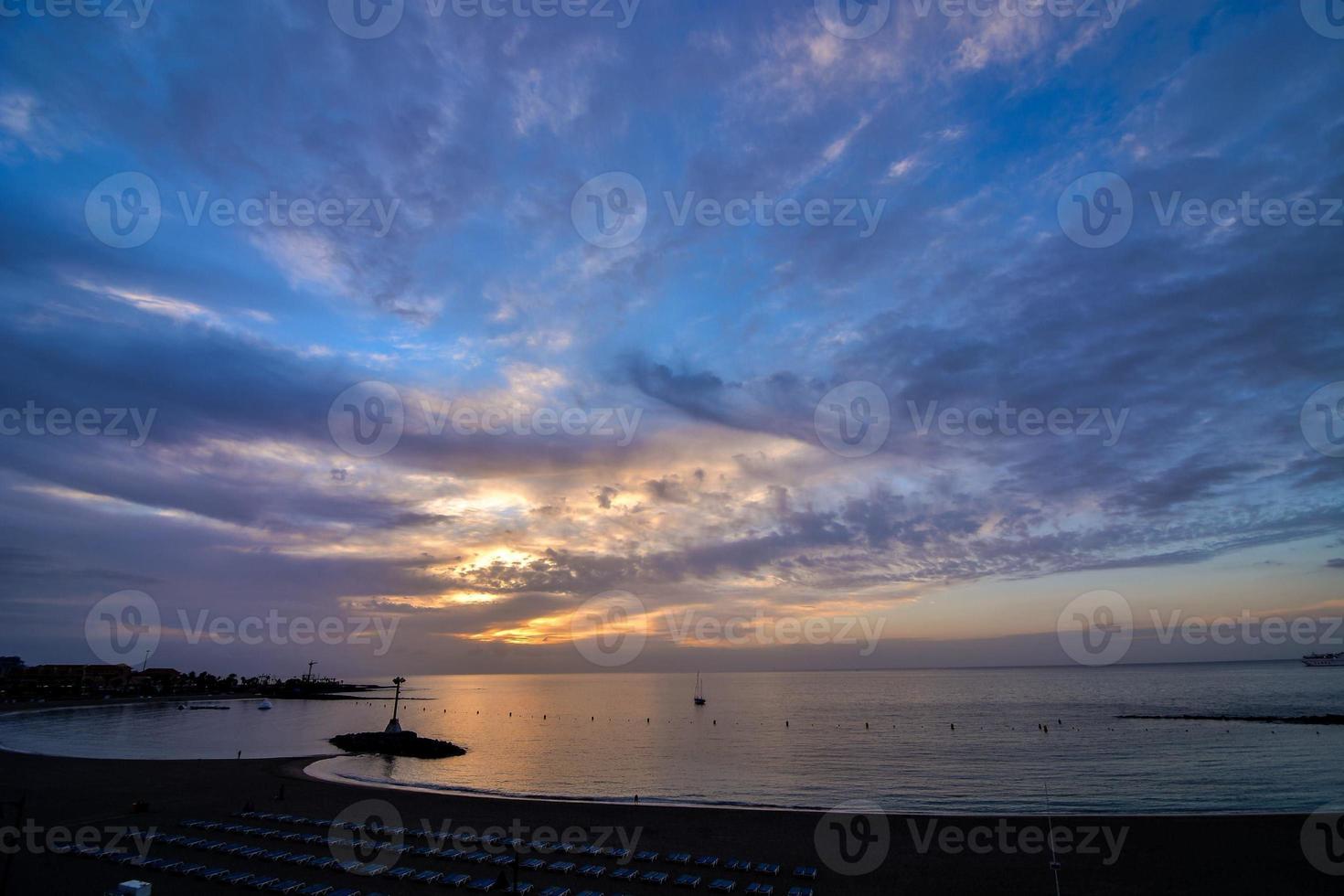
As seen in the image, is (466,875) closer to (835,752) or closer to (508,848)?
(508,848)

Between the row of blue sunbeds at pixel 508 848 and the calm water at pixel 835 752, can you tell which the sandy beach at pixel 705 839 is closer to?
the row of blue sunbeds at pixel 508 848

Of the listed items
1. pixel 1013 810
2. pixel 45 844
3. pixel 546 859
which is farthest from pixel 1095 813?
pixel 45 844

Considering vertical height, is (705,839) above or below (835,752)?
above

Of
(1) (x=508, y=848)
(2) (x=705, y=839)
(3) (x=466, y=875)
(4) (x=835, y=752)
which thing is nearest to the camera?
(3) (x=466, y=875)

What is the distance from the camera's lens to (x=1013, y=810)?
137 ft

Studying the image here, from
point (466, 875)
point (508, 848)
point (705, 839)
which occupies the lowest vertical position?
point (705, 839)

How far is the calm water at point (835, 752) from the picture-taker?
4766cm

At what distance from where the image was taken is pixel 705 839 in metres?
32.8

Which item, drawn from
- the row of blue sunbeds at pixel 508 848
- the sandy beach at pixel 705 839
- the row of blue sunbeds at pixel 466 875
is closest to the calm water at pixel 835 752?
the sandy beach at pixel 705 839

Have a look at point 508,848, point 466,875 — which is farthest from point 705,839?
point 466,875

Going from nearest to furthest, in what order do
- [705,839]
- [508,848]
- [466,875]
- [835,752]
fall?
[466,875], [508,848], [705,839], [835,752]

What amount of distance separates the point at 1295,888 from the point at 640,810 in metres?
29.9

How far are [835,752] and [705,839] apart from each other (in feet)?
147

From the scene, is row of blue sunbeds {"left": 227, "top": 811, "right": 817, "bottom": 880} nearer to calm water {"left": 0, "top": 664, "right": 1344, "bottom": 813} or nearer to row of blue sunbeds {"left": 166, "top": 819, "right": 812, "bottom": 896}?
row of blue sunbeds {"left": 166, "top": 819, "right": 812, "bottom": 896}
